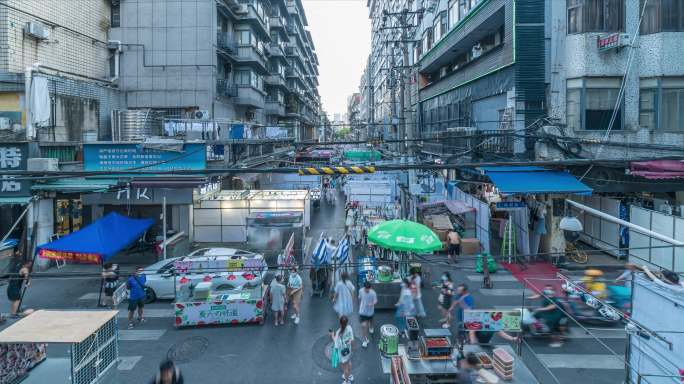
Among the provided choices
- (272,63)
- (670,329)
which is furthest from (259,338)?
(272,63)

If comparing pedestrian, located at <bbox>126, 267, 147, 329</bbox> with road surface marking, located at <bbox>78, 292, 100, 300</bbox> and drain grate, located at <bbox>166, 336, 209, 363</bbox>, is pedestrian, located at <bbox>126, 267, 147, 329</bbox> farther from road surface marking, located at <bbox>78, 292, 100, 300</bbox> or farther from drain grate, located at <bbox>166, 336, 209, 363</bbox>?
road surface marking, located at <bbox>78, 292, 100, 300</bbox>

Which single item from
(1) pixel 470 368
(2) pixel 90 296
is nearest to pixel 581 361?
(1) pixel 470 368

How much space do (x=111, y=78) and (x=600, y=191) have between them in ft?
81.6

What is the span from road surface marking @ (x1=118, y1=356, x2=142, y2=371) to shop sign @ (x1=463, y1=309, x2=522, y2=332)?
7738 millimetres

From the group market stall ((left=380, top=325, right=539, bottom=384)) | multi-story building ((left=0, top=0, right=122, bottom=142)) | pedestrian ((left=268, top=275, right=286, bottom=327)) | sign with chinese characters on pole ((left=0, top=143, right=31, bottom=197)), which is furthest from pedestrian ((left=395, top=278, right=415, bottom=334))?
multi-story building ((left=0, top=0, right=122, bottom=142))

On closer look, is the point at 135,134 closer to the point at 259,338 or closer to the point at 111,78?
the point at 111,78

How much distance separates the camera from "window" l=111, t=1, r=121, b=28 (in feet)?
82.4

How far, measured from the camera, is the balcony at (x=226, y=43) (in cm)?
2643

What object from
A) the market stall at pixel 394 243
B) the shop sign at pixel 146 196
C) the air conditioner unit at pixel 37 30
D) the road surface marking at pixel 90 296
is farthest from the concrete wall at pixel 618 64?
the air conditioner unit at pixel 37 30

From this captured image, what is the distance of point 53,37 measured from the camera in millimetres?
20406

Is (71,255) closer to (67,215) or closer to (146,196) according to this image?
(146,196)

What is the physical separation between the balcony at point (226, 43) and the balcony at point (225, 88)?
1848mm

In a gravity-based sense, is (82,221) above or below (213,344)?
above

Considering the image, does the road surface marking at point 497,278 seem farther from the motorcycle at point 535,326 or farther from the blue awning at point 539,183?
the motorcycle at point 535,326
